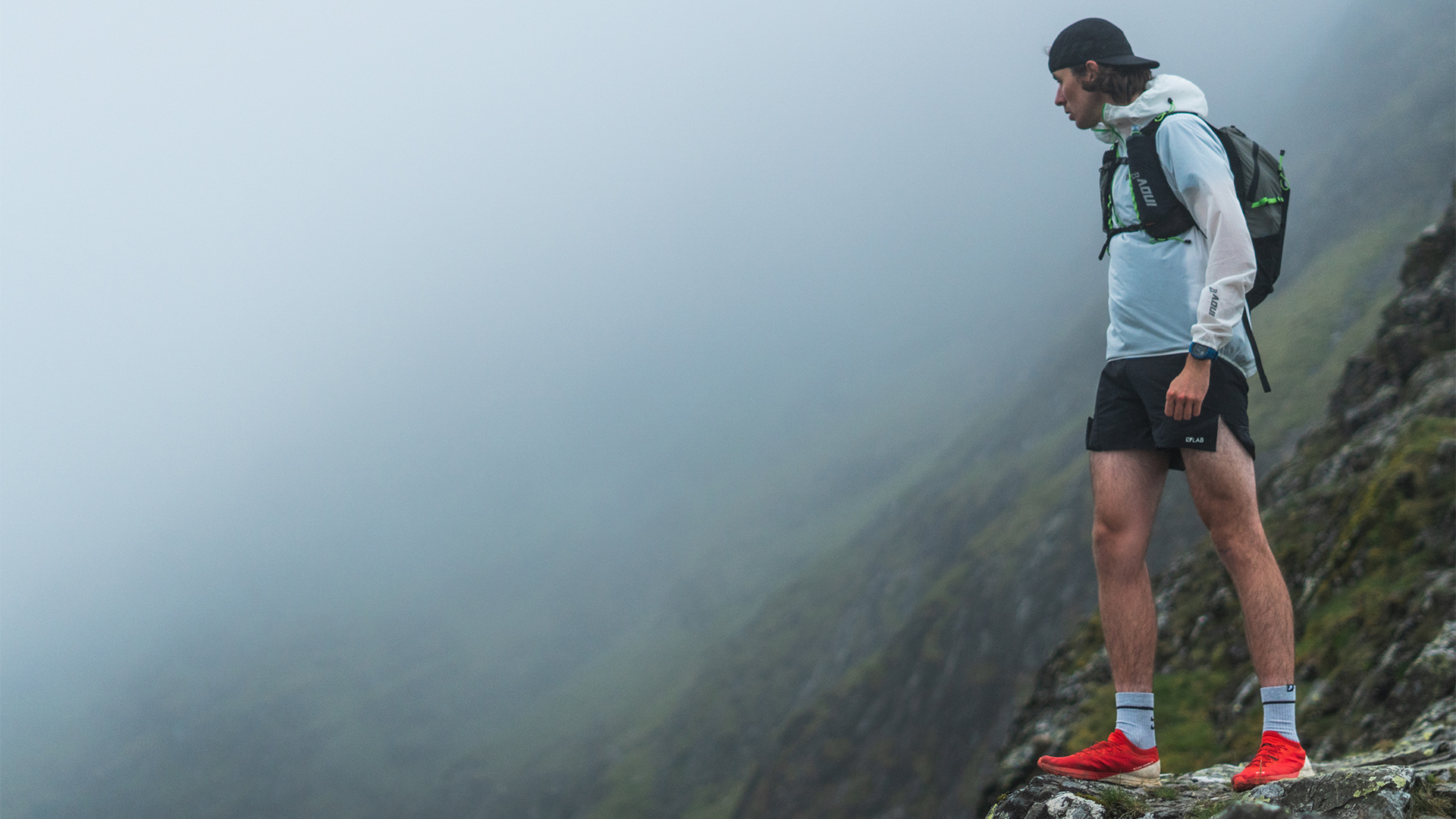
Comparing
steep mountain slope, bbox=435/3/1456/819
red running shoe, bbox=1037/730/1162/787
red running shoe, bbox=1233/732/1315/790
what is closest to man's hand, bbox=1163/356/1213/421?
red running shoe, bbox=1233/732/1315/790

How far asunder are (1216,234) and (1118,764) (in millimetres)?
3413

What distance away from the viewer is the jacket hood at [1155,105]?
19.6 ft

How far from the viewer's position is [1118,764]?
20.0ft

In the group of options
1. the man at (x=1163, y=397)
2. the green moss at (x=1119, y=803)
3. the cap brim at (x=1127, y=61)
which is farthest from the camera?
the cap brim at (x=1127, y=61)

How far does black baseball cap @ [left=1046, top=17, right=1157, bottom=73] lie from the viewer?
608 cm

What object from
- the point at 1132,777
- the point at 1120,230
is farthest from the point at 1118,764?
the point at 1120,230

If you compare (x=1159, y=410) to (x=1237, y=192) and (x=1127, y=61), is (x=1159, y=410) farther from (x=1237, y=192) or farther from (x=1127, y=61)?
(x=1127, y=61)

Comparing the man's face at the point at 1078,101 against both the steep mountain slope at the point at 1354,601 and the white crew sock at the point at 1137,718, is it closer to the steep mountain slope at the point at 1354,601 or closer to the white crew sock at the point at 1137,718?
the white crew sock at the point at 1137,718

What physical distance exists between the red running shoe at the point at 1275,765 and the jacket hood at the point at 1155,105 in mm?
3877

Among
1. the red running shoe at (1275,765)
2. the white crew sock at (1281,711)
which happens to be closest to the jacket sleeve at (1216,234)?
the white crew sock at (1281,711)

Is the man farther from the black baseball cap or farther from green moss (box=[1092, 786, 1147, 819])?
green moss (box=[1092, 786, 1147, 819])

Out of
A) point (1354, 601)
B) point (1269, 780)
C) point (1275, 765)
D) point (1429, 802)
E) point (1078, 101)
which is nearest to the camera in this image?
point (1429, 802)

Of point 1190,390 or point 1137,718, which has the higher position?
point 1190,390

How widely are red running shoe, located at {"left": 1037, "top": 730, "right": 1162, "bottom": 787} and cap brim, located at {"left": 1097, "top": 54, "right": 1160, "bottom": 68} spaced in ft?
14.2
